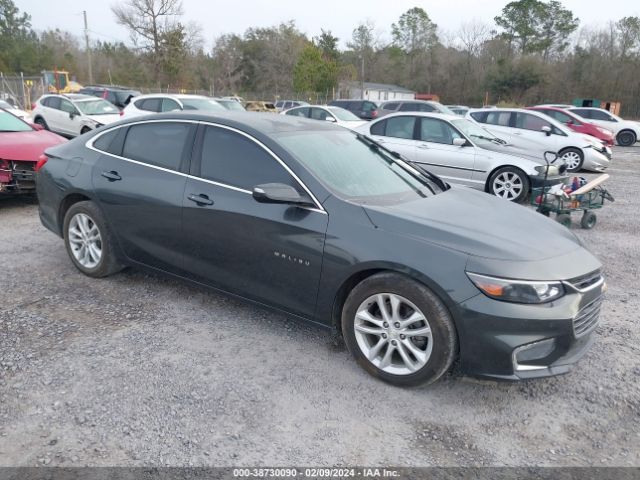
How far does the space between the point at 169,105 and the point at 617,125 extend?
61.9ft

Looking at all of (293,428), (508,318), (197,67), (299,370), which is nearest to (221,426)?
(293,428)

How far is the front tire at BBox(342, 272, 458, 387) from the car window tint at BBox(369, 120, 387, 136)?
7.36 m

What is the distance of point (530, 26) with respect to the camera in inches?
2480

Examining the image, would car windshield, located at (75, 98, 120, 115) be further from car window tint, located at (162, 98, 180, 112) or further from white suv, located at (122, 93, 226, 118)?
car window tint, located at (162, 98, 180, 112)

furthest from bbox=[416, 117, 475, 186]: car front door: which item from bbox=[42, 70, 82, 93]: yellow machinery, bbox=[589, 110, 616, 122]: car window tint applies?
bbox=[42, 70, 82, 93]: yellow machinery

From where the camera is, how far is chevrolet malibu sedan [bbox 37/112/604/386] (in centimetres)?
289

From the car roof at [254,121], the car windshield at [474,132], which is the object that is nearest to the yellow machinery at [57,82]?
the car windshield at [474,132]

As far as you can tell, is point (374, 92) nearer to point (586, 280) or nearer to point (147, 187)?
point (147, 187)

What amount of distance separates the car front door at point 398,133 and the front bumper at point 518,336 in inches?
272

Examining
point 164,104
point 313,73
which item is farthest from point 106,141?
point 313,73

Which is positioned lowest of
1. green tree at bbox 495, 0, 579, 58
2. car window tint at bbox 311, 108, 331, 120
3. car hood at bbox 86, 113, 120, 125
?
car hood at bbox 86, 113, 120, 125

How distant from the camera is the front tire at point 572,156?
12992mm

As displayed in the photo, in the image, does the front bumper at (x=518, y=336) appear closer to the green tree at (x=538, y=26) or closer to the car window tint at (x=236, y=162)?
the car window tint at (x=236, y=162)

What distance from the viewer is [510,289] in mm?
2832
